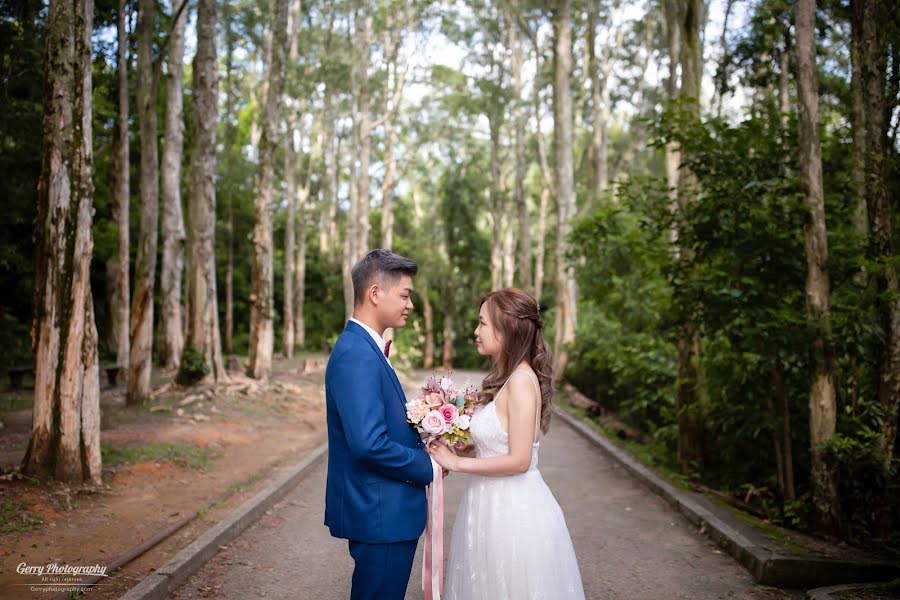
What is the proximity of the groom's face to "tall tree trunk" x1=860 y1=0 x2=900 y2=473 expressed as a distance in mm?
4694

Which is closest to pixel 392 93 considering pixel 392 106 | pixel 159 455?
pixel 392 106

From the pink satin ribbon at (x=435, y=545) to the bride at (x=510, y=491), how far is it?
135mm

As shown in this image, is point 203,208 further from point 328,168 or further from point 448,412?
point 328,168

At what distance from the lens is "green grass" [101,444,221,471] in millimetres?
9429

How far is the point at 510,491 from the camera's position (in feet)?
12.0

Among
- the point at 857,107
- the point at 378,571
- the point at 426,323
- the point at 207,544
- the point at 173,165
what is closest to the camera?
the point at 378,571

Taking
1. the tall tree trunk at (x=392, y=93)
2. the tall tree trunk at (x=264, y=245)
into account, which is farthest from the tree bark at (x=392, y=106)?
the tall tree trunk at (x=264, y=245)

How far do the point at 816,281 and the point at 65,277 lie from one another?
7427 mm

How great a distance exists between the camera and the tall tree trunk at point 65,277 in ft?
25.0

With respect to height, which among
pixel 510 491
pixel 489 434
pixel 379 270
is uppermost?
pixel 379 270

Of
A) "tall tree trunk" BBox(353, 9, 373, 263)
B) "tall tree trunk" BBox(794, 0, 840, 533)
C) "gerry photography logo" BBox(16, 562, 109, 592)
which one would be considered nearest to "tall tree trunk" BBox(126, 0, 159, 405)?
"gerry photography logo" BBox(16, 562, 109, 592)

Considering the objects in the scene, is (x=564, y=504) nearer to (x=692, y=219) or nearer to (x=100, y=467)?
(x=692, y=219)

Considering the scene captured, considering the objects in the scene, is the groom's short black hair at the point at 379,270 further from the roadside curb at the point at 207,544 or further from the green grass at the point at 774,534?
the green grass at the point at 774,534

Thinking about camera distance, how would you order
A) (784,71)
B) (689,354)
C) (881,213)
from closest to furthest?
(881,213), (689,354), (784,71)
